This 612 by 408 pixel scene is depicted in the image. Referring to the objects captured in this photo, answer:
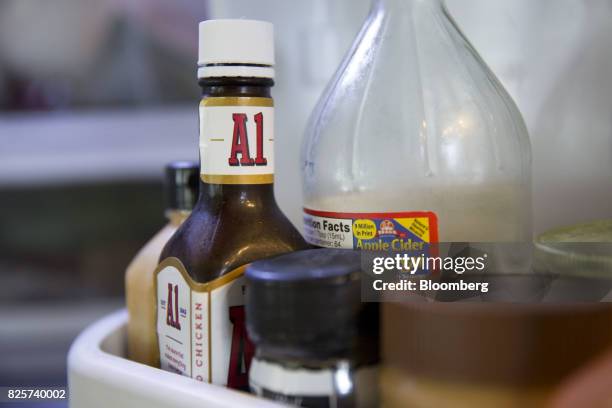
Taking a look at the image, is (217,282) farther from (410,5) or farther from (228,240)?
(410,5)

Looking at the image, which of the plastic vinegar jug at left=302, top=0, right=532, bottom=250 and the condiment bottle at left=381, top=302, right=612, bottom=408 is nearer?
the condiment bottle at left=381, top=302, right=612, bottom=408

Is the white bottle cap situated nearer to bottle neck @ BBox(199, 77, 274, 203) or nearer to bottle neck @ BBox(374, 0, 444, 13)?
bottle neck @ BBox(199, 77, 274, 203)

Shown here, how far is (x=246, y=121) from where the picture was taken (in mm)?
469

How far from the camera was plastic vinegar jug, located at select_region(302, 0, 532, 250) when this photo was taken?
0.51 meters

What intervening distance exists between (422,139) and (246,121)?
13cm

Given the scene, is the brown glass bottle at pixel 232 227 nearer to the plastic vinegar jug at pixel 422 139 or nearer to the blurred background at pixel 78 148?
the plastic vinegar jug at pixel 422 139

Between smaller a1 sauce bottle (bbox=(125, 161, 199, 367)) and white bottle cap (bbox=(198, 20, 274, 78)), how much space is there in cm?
13

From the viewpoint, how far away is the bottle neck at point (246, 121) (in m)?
0.47

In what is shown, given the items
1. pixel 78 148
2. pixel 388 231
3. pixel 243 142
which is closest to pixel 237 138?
pixel 243 142

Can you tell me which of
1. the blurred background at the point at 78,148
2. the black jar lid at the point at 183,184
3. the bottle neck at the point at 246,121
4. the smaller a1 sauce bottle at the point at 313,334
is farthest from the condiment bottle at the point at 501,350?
the blurred background at the point at 78,148

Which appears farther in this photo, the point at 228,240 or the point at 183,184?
the point at 183,184

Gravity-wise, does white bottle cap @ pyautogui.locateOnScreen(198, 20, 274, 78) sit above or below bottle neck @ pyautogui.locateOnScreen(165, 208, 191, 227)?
above

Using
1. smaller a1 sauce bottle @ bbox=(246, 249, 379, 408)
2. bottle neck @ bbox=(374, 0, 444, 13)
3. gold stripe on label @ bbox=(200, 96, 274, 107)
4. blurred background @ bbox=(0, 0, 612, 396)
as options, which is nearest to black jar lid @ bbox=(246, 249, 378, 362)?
smaller a1 sauce bottle @ bbox=(246, 249, 379, 408)

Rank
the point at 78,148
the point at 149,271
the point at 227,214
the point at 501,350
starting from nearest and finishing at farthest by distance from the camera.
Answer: the point at 501,350
the point at 227,214
the point at 149,271
the point at 78,148
